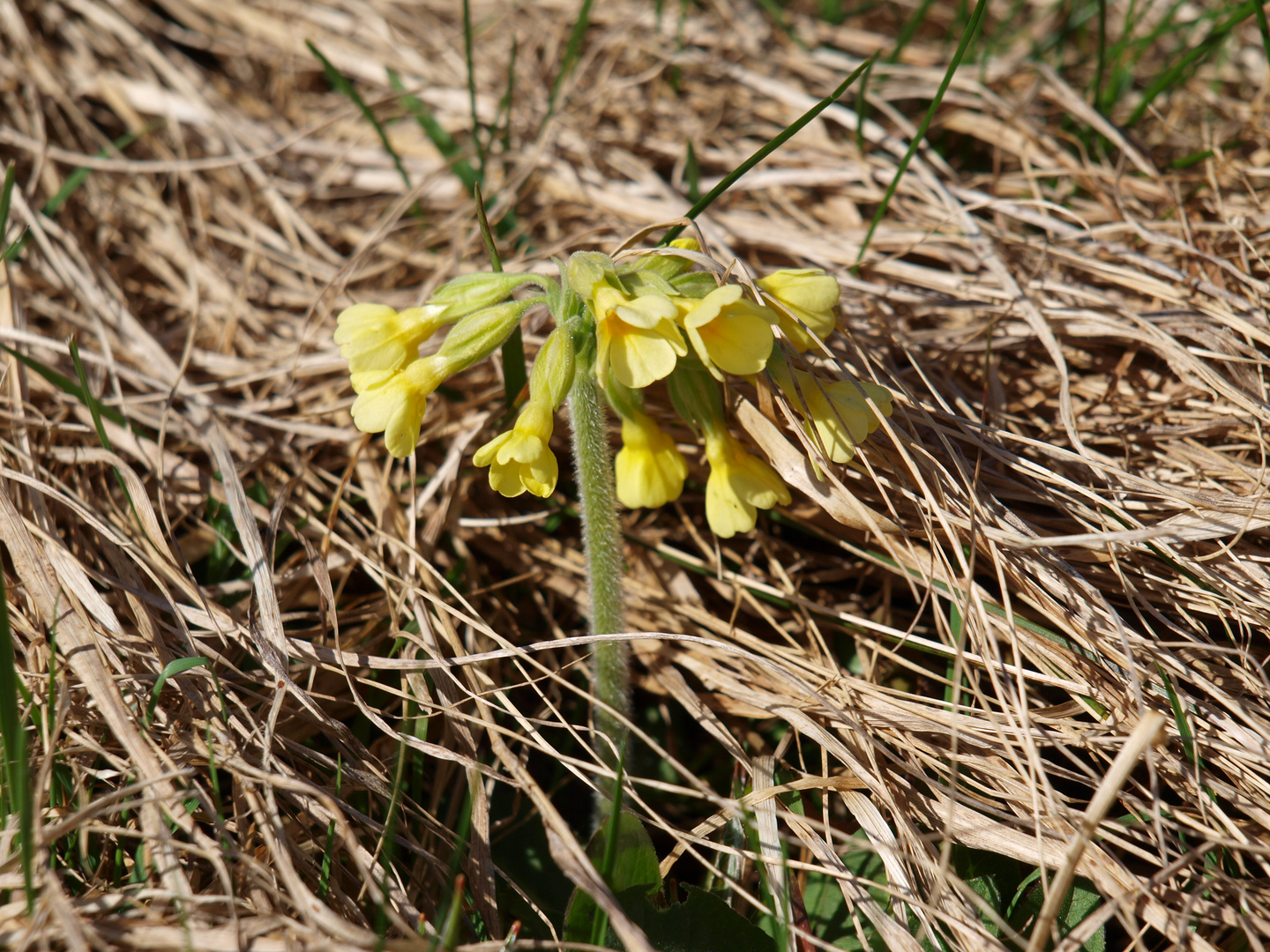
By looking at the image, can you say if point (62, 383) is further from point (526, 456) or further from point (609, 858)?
point (609, 858)

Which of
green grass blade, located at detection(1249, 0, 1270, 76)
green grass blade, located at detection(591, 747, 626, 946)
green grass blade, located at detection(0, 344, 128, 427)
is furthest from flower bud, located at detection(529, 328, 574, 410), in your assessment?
green grass blade, located at detection(1249, 0, 1270, 76)

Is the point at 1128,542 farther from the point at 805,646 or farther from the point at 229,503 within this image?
the point at 229,503

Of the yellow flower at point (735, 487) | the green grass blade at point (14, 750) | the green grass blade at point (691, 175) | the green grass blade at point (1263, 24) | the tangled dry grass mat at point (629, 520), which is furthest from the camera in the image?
the green grass blade at point (691, 175)

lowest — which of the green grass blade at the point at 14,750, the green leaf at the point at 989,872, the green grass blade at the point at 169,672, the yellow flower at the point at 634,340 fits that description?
the green leaf at the point at 989,872

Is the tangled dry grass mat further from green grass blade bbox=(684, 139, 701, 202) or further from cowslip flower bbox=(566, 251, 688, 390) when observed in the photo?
cowslip flower bbox=(566, 251, 688, 390)

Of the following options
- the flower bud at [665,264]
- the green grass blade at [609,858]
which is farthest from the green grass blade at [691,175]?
the green grass blade at [609,858]

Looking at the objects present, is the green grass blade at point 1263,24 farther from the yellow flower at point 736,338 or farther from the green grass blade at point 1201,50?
the yellow flower at point 736,338

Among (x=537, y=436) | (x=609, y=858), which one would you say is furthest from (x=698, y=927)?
(x=537, y=436)
